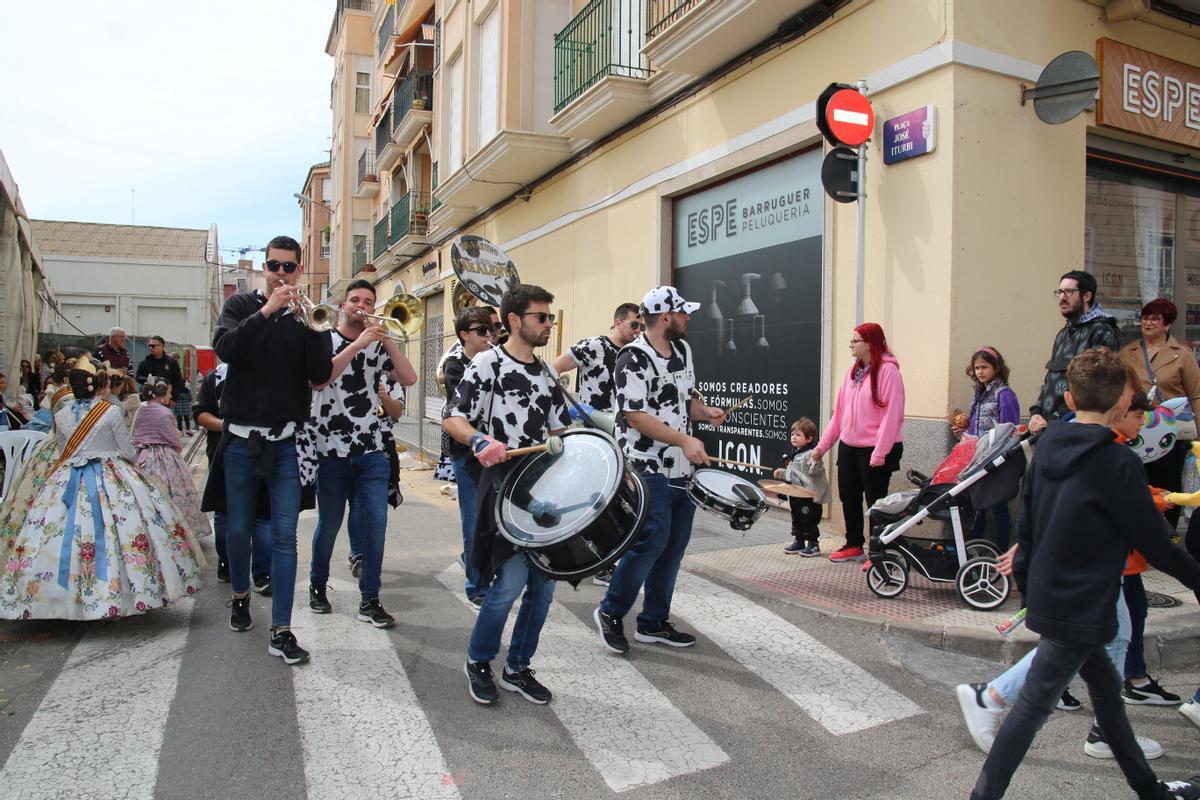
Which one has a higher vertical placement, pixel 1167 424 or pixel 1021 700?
pixel 1167 424

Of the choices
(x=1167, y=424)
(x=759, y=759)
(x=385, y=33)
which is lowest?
(x=759, y=759)

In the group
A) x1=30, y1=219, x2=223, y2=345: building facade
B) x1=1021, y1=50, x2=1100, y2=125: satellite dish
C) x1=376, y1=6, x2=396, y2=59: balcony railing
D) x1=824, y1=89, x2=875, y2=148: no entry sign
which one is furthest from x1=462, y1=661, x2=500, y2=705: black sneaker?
x1=30, y1=219, x2=223, y2=345: building facade

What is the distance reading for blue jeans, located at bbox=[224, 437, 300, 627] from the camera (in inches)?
173

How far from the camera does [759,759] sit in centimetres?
333

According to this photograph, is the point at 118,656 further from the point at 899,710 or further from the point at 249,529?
the point at 899,710

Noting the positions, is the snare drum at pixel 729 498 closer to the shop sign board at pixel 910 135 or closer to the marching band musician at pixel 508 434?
the marching band musician at pixel 508 434

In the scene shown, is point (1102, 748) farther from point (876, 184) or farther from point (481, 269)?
point (481, 269)

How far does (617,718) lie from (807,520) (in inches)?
139

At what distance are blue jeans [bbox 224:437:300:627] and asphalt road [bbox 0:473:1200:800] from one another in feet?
1.35

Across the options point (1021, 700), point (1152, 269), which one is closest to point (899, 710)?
point (1021, 700)

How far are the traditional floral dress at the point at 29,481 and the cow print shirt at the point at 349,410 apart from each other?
1656mm

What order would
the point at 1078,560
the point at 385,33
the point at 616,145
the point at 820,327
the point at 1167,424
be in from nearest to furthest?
the point at 1078,560 → the point at 1167,424 → the point at 820,327 → the point at 616,145 → the point at 385,33

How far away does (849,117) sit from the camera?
695cm

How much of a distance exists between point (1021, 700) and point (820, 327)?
5552mm
